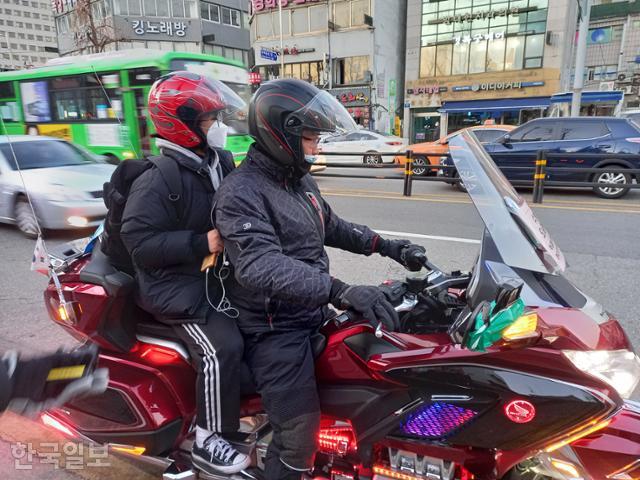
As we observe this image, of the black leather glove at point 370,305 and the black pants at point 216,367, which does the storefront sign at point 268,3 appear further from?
the black leather glove at point 370,305

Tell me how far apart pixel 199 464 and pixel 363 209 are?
297 inches

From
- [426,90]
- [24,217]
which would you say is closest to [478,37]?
[426,90]

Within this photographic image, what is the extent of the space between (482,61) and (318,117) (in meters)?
34.3

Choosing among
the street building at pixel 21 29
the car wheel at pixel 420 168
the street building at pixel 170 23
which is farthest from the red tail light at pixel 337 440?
the street building at pixel 170 23

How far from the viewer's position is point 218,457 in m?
2.03

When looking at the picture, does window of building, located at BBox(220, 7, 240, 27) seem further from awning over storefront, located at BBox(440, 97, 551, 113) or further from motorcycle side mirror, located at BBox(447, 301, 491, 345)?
motorcycle side mirror, located at BBox(447, 301, 491, 345)

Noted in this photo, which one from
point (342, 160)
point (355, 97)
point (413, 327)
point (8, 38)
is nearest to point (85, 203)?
point (8, 38)

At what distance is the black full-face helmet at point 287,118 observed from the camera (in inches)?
73.7

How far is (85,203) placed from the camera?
6.92 metres

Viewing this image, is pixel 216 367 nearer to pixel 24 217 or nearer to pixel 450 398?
pixel 450 398

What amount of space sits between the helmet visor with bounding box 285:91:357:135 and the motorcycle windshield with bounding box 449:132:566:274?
0.58 meters

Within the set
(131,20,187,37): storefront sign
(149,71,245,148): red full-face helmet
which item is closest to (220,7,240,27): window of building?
(131,20,187,37): storefront sign

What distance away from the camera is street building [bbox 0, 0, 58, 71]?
271 centimetres

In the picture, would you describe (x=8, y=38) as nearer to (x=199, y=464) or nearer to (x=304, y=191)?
(x=304, y=191)
